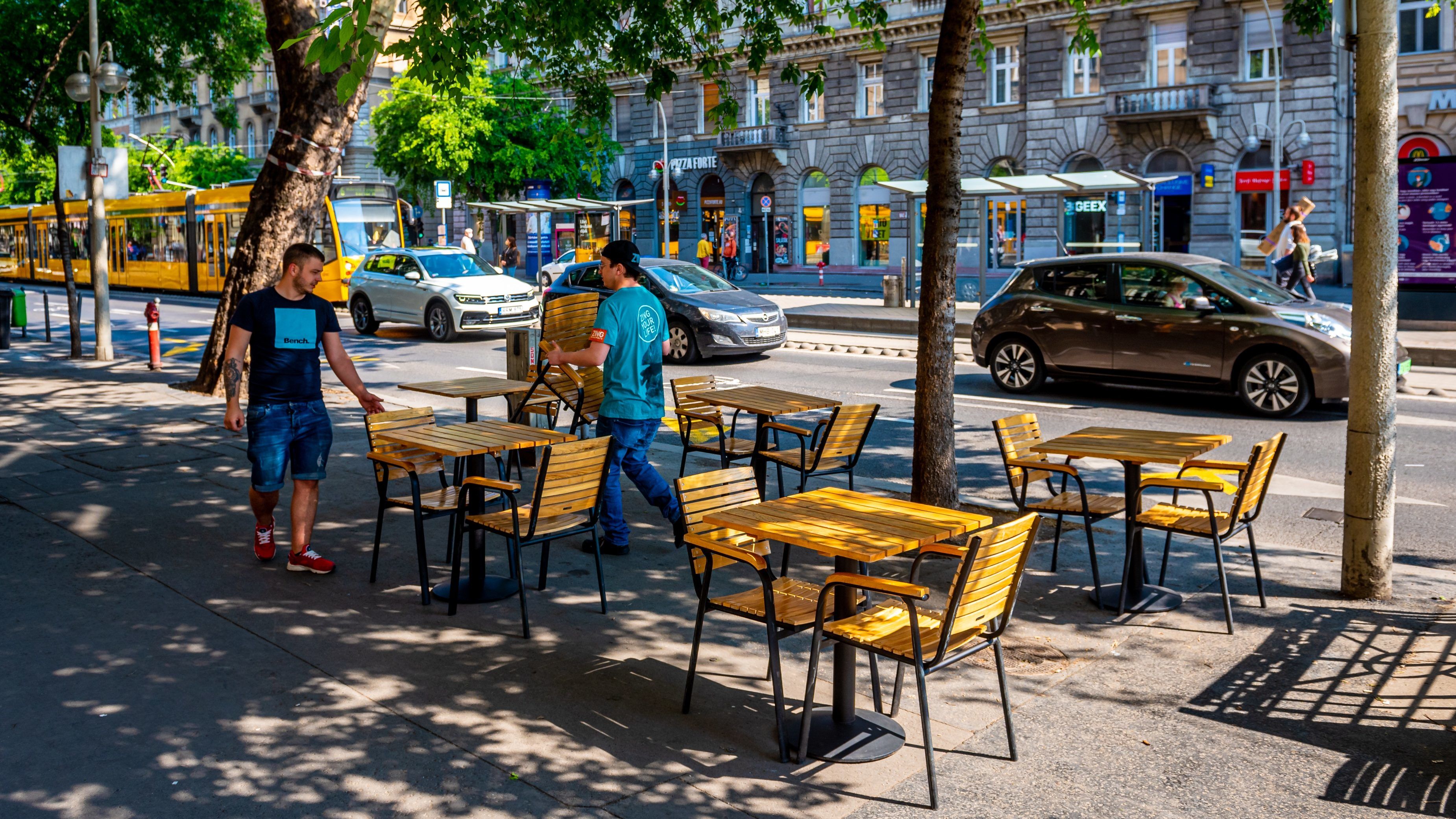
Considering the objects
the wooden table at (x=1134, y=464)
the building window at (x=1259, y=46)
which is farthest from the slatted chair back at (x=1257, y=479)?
the building window at (x=1259, y=46)

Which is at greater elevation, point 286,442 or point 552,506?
point 286,442

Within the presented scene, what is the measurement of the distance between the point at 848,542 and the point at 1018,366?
403 inches

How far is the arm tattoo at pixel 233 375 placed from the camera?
662 cm

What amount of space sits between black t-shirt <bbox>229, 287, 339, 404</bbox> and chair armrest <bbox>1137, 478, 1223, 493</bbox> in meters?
4.13

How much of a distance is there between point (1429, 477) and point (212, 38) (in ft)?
68.7

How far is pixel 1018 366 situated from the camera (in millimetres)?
14258

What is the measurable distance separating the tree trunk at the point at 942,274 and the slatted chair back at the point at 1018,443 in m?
0.41

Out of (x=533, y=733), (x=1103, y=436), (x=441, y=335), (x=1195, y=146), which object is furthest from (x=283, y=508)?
(x=1195, y=146)

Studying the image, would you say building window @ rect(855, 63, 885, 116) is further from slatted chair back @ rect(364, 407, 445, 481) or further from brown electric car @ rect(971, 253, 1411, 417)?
slatted chair back @ rect(364, 407, 445, 481)

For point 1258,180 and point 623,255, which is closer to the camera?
point 623,255

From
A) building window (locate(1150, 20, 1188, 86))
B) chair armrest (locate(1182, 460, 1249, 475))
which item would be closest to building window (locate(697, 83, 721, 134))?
building window (locate(1150, 20, 1188, 86))

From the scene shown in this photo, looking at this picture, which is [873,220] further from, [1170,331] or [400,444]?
[400,444]

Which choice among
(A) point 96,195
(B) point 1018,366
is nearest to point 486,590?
(B) point 1018,366

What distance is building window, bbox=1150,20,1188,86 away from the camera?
35719 millimetres
